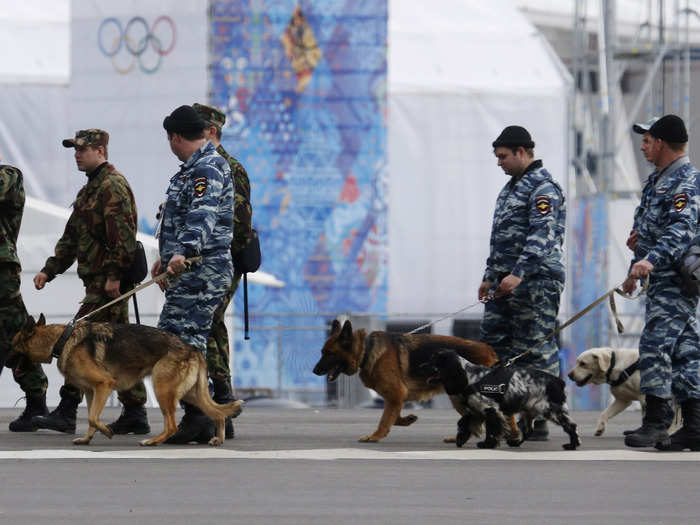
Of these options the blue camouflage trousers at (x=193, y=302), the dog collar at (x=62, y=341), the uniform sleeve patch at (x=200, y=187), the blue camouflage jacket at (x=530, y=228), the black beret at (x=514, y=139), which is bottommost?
the dog collar at (x=62, y=341)

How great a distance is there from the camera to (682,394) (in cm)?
866

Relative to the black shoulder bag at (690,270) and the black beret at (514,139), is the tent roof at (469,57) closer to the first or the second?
the black beret at (514,139)

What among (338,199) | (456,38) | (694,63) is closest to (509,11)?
(456,38)

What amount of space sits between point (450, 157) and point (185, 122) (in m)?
20.5

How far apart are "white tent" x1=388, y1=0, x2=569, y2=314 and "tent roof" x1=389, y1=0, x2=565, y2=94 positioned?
0.03 meters

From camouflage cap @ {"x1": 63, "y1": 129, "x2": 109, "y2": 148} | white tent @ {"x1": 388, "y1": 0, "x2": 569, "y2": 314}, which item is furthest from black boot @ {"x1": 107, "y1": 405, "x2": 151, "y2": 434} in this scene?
white tent @ {"x1": 388, "y1": 0, "x2": 569, "y2": 314}

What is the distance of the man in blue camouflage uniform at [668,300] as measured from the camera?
8.55 m

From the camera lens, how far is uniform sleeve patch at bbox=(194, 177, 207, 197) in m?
8.57

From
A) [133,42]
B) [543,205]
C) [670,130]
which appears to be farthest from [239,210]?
[133,42]

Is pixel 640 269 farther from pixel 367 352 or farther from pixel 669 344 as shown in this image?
pixel 367 352

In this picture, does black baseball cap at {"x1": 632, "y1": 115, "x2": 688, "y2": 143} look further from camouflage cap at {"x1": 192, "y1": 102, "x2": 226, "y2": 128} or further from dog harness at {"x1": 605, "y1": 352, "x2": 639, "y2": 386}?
dog harness at {"x1": 605, "y1": 352, "x2": 639, "y2": 386}

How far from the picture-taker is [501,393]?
8.70m

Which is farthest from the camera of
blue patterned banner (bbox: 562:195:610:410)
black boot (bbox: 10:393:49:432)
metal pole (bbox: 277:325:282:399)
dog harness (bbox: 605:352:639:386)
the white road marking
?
blue patterned banner (bbox: 562:195:610:410)

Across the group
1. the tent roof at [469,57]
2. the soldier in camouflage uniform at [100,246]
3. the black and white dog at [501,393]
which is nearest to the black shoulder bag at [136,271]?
the soldier in camouflage uniform at [100,246]
